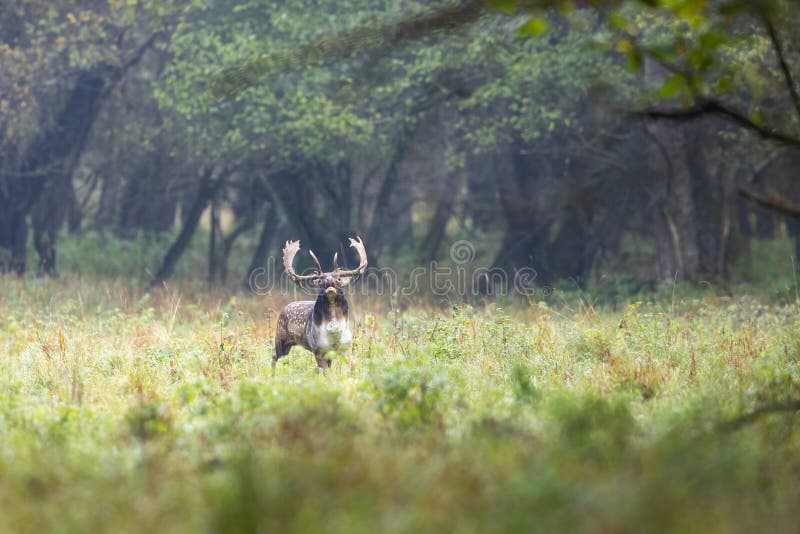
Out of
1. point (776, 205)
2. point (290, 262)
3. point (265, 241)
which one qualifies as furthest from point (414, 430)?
point (265, 241)

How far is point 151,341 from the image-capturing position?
1258 centimetres

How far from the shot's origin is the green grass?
484 centimetres

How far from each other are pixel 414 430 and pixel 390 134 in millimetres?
17101

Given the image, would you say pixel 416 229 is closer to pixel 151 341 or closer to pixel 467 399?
pixel 151 341

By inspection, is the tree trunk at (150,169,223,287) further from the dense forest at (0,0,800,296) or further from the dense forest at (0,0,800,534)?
the dense forest at (0,0,800,534)

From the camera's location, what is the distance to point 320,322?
1080 centimetres

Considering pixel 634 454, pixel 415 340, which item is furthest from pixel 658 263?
pixel 634 454

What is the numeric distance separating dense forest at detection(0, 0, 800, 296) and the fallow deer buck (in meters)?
7.81

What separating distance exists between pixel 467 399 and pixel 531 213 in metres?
15.5

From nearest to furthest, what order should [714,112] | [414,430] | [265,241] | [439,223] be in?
[714,112], [414,430], [439,223], [265,241]

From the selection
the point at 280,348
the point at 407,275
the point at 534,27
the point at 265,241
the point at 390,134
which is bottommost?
the point at 407,275

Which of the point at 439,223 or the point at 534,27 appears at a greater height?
the point at 534,27

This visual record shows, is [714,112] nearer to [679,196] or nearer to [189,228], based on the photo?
[679,196]

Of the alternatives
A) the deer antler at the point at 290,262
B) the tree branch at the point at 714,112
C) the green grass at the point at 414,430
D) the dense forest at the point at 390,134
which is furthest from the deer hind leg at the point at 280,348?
the dense forest at the point at 390,134
